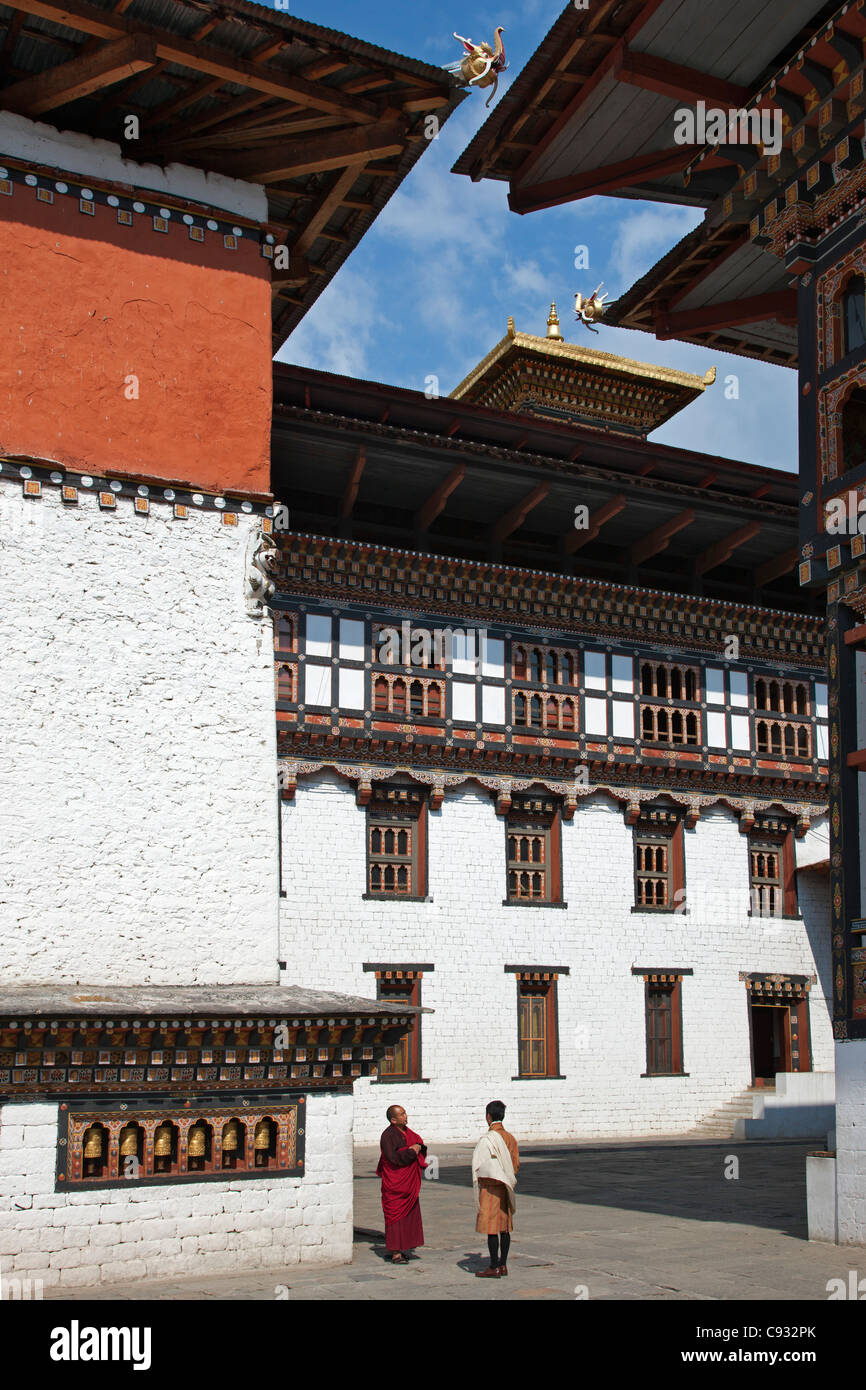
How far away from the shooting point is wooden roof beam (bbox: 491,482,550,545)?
2442 centimetres

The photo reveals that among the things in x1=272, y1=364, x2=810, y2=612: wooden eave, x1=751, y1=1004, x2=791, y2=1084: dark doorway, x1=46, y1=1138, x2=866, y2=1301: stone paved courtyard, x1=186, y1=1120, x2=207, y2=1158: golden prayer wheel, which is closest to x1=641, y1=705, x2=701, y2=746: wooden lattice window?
x1=272, y1=364, x2=810, y2=612: wooden eave

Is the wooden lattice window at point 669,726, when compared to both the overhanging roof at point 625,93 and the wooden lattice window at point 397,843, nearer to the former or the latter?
the wooden lattice window at point 397,843

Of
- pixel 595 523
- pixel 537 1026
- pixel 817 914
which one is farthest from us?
pixel 817 914

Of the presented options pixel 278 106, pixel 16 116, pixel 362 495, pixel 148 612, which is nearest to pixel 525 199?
pixel 278 106

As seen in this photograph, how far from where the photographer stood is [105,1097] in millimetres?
9617

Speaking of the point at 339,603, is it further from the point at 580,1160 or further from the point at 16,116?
the point at 16,116

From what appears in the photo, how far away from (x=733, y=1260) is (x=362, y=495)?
16.4 meters

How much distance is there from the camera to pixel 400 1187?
404 inches

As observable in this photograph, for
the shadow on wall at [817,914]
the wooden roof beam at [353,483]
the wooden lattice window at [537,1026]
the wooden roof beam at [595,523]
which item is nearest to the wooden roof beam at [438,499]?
the wooden roof beam at [353,483]

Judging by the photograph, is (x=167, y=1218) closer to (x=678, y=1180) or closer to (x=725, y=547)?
(x=678, y=1180)

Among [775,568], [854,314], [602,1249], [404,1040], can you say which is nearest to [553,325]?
[775,568]

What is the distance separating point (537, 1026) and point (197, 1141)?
15.1 meters

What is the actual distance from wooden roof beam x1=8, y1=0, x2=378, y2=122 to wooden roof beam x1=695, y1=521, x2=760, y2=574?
51.8 ft

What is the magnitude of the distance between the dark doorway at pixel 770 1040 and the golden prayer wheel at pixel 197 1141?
60.5 feet
